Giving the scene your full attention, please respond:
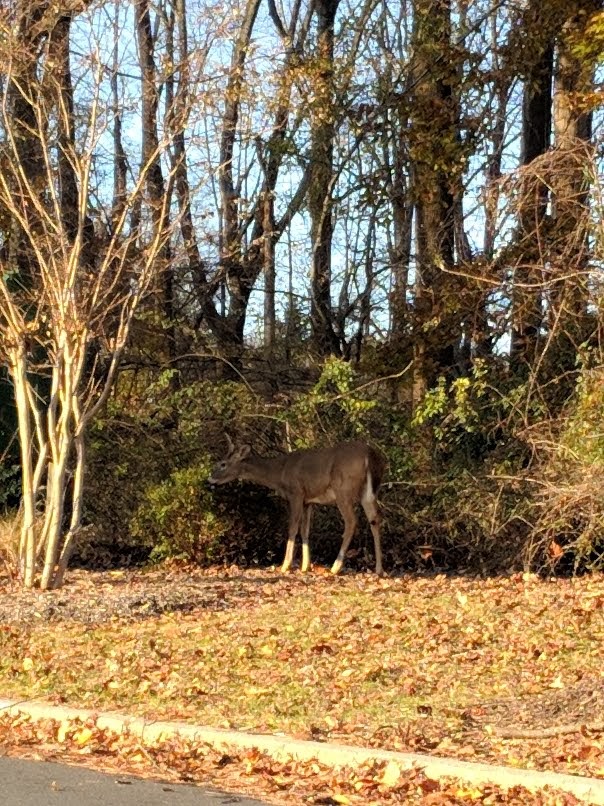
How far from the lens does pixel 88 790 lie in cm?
757

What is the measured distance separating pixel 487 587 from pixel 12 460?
→ 739cm

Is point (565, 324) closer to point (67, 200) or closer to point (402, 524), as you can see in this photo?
point (402, 524)

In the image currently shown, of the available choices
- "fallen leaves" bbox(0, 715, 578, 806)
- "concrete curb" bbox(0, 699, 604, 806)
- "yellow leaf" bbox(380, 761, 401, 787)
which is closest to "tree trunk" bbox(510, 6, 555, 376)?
"concrete curb" bbox(0, 699, 604, 806)

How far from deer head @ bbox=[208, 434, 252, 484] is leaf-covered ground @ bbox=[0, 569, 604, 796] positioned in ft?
9.39

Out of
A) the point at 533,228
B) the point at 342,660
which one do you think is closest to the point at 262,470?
the point at 533,228

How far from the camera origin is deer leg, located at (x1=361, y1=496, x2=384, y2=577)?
1775 cm

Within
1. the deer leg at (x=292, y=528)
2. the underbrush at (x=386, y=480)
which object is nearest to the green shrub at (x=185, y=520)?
the underbrush at (x=386, y=480)

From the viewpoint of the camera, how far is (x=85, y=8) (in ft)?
50.0

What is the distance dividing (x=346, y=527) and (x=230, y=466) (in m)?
1.88

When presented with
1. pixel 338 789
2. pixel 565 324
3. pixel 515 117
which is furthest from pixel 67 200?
pixel 515 117

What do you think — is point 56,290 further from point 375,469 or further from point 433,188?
point 433,188

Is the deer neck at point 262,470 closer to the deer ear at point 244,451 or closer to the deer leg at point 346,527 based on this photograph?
the deer ear at point 244,451

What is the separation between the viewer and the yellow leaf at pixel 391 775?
7.64 metres

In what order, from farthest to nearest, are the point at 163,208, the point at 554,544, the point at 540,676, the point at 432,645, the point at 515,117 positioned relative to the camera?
1. the point at 515,117
2. the point at 554,544
3. the point at 163,208
4. the point at 432,645
5. the point at 540,676
